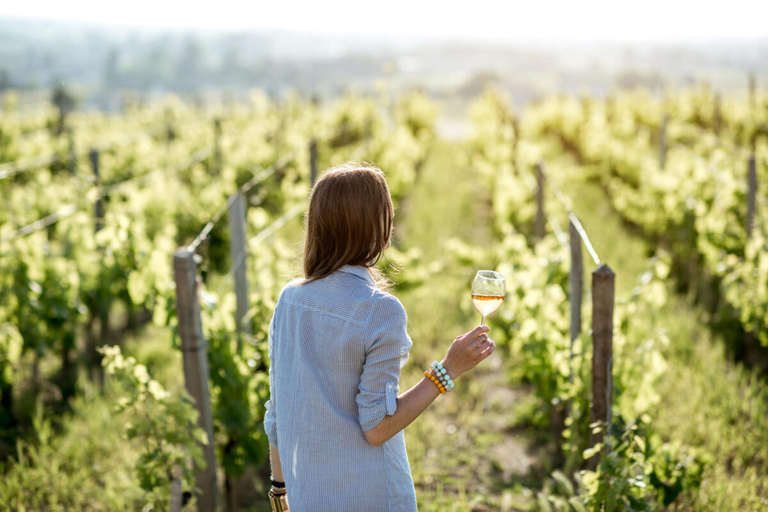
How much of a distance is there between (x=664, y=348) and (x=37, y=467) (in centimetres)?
392

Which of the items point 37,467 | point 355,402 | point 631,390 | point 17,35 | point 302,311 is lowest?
point 37,467

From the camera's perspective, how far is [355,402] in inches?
60.7

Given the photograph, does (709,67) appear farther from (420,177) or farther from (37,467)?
(37,467)

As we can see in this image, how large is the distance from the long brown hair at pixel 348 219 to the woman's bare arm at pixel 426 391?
0.28m

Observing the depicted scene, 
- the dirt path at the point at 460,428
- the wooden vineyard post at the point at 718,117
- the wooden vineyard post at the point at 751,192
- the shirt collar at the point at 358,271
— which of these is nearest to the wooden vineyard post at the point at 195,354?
the dirt path at the point at 460,428

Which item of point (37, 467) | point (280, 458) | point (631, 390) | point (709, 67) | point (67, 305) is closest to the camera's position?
point (280, 458)

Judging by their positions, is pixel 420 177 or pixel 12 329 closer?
pixel 12 329

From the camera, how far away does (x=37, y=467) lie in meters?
3.47

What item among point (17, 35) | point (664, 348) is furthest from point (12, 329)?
point (17, 35)

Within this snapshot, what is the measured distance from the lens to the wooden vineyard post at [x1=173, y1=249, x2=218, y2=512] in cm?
267

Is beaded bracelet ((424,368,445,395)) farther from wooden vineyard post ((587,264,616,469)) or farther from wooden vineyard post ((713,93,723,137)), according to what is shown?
wooden vineyard post ((713,93,723,137))

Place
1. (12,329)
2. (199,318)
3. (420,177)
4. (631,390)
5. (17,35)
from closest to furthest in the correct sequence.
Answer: (199,318)
(631,390)
(12,329)
(420,177)
(17,35)

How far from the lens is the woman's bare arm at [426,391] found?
1.49 metres

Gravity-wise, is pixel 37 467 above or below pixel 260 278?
below
